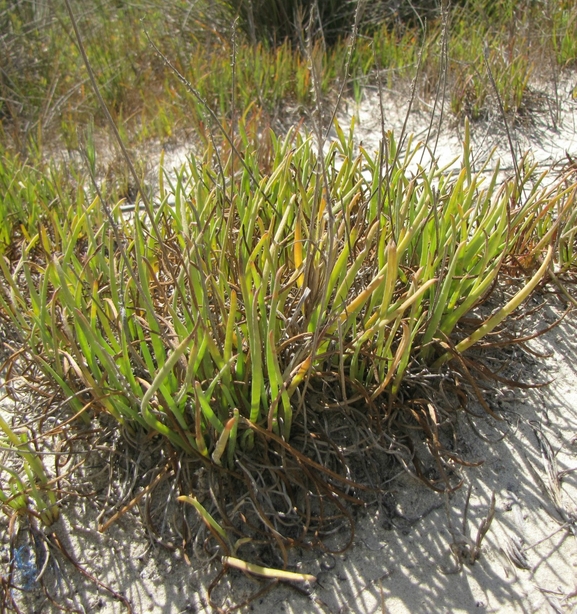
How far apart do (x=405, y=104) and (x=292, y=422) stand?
8.01 ft

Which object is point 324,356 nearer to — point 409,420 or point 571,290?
point 409,420

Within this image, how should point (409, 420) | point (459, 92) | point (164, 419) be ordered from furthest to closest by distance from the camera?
point (459, 92), point (409, 420), point (164, 419)

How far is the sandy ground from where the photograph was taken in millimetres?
1119

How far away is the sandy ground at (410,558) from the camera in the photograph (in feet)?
A: 3.67

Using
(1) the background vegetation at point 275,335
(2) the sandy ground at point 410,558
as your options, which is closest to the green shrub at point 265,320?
(1) the background vegetation at point 275,335

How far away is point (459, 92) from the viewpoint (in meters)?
2.80

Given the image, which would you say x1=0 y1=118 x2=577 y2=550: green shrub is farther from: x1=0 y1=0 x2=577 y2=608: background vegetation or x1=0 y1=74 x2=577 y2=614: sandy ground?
x1=0 y1=74 x2=577 y2=614: sandy ground

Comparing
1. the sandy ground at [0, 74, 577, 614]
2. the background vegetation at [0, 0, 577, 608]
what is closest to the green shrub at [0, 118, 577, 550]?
the background vegetation at [0, 0, 577, 608]

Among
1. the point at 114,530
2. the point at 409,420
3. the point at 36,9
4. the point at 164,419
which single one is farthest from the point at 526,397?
the point at 36,9

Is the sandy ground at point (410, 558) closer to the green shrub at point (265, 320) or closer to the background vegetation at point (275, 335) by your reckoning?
the background vegetation at point (275, 335)

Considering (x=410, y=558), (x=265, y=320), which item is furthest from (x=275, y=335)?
(x=410, y=558)

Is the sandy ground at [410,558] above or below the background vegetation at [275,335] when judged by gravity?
below

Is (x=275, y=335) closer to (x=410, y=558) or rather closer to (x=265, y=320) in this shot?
(x=265, y=320)

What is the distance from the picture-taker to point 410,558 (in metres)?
1.17
